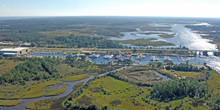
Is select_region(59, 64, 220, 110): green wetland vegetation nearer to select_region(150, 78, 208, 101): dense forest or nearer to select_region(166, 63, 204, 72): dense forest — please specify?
select_region(150, 78, 208, 101): dense forest

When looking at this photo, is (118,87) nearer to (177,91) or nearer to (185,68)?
(177,91)

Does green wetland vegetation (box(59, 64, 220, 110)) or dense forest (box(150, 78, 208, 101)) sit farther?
dense forest (box(150, 78, 208, 101))

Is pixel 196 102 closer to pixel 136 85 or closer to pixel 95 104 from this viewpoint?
pixel 136 85

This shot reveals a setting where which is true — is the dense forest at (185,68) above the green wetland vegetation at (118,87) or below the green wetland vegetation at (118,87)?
above

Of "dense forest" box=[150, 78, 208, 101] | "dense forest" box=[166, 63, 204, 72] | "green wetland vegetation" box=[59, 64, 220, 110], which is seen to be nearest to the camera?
"green wetland vegetation" box=[59, 64, 220, 110]

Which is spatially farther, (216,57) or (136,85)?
(216,57)

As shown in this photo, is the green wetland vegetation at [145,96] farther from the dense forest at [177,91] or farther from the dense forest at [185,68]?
the dense forest at [185,68]

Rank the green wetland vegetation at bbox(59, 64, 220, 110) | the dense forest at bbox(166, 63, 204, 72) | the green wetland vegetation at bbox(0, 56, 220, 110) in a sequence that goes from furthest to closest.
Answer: the dense forest at bbox(166, 63, 204, 72) → the green wetland vegetation at bbox(0, 56, 220, 110) → the green wetland vegetation at bbox(59, 64, 220, 110)

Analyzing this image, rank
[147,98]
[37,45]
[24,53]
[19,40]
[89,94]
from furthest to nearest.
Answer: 1. [19,40]
2. [37,45]
3. [24,53]
4. [89,94]
5. [147,98]

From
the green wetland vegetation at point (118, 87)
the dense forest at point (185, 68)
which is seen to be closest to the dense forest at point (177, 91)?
the green wetland vegetation at point (118, 87)

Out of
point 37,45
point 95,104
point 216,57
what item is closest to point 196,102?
point 95,104

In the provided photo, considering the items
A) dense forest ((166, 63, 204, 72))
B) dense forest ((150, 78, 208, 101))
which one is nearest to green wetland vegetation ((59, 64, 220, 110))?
dense forest ((150, 78, 208, 101))
